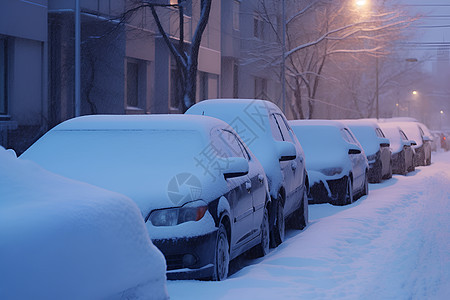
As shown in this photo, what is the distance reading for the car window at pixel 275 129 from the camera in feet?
34.0

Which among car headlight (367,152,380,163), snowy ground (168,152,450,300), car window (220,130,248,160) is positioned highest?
car window (220,130,248,160)

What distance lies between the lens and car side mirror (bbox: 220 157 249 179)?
280 inches

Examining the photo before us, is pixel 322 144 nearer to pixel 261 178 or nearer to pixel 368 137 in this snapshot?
pixel 368 137

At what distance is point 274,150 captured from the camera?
9789mm

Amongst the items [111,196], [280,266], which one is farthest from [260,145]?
[111,196]

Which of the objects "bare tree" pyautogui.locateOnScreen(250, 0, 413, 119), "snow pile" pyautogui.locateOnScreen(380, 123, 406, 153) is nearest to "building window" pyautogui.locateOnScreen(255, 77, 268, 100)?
"bare tree" pyautogui.locateOnScreen(250, 0, 413, 119)

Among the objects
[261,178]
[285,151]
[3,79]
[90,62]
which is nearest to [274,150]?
[285,151]

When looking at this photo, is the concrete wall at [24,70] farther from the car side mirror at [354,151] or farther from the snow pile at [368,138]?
the car side mirror at [354,151]

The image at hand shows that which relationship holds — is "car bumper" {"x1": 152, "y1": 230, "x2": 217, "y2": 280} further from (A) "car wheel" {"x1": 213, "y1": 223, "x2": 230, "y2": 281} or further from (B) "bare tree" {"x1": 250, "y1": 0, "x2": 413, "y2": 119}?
(B) "bare tree" {"x1": 250, "y1": 0, "x2": 413, "y2": 119}

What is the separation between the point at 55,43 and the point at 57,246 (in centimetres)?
2197

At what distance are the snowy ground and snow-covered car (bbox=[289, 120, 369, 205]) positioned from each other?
0.46 meters

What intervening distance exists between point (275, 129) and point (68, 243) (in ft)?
23.9

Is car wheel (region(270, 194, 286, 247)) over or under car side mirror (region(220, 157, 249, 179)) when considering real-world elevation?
under

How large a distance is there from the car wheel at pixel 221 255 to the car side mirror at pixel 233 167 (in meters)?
0.49
